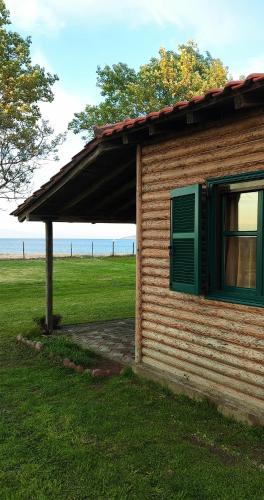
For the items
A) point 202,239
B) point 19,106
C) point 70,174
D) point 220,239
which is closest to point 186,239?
point 202,239

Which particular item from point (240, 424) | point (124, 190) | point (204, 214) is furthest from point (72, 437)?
point (124, 190)

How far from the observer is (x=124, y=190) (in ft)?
27.6

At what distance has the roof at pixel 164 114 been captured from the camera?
12.7 feet

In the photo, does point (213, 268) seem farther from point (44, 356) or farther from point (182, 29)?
point (182, 29)

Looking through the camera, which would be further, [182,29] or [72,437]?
[182,29]

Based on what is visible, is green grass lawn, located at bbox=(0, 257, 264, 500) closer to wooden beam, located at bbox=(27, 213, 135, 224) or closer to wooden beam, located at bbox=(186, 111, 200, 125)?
wooden beam, located at bbox=(27, 213, 135, 224)

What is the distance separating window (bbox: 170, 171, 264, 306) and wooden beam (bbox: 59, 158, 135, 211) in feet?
6.13

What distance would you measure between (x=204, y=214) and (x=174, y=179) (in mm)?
784

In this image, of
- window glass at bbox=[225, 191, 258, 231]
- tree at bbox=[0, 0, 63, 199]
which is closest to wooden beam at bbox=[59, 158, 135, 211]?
window glass at bbox=[225, 191, 258, 231]

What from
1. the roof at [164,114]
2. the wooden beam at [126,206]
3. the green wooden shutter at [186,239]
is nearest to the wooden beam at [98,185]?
the roof at [164,114]

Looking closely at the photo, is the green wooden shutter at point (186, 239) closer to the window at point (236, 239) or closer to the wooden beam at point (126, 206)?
the window at point (236, 239)

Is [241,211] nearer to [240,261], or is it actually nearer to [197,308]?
[240,261]

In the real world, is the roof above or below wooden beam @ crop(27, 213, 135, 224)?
above

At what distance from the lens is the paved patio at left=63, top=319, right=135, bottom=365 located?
24.4 feet
